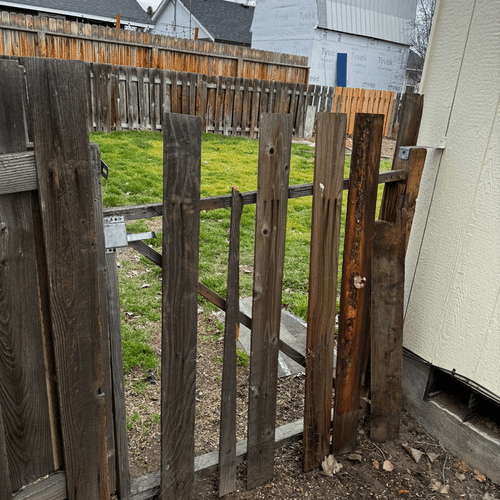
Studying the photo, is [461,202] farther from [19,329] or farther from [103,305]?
[19,329]

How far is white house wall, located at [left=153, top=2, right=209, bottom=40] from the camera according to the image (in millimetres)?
30453

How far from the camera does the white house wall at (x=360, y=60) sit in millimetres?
20625

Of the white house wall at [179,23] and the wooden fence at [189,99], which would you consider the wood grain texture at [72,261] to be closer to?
the wooden fence at [189,99]

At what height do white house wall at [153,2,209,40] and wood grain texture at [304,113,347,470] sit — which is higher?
white house wall at [153,2,209,40]

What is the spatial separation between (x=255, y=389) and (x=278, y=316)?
1.30 feet

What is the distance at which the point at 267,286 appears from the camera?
85.7 inches

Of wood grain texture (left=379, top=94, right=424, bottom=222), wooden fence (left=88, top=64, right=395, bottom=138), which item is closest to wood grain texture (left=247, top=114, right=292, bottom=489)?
wood grain texture (left=379, top=94, right=424, bottom=222)

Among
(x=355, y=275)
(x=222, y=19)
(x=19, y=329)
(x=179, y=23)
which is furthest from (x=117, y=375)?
(x=179, y=23)

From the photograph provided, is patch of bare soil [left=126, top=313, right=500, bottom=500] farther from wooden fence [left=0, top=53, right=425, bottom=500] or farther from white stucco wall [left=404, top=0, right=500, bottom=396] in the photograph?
white stucco wall [left=404, top=0, right=500, bottom=396]

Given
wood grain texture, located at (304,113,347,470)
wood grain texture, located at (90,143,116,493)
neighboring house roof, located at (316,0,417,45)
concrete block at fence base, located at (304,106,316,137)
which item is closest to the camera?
wood grain texture, located at (90,143,116,493)

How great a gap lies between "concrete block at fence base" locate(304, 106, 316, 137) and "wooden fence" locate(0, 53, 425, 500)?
10.3 m

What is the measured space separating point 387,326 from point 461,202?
0.83 meters

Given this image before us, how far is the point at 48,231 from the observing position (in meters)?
1.58

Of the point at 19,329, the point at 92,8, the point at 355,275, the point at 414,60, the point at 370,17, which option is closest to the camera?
the point at 19,329
